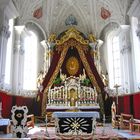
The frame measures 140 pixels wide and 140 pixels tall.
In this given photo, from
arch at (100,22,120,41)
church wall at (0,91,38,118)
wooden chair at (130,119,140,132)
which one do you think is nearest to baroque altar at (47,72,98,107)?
church wall at (0,91,38,118)

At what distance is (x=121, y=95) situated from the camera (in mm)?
14945

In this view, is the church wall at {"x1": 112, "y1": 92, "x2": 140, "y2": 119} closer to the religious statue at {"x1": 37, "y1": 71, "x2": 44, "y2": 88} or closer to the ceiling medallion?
the ceiling medallion

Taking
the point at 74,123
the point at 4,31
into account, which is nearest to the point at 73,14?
the point at 4,31

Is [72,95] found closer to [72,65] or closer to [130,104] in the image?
[72,65]

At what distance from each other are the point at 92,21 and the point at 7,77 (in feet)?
24.1

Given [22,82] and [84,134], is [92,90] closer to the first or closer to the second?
[22,82]

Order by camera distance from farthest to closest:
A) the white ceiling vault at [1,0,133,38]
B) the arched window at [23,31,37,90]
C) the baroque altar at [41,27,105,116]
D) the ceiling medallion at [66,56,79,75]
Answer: the arched window at [23,31,37,90]
the ceiling medallion at [66,56,79,75]
the white ceiling vault at [1,0,133,38]
the baroque altar at [41,27,105,116]

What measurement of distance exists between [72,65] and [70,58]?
53cm

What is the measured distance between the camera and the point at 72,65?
16438 millimetres

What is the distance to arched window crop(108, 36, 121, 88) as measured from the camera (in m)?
16.7

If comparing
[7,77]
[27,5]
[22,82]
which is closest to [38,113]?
[22,82]

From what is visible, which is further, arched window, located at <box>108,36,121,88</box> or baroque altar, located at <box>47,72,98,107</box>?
arched window, located at <box>108,36,121,88</box>

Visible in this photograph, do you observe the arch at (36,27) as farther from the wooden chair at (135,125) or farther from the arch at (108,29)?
the wooden chair at (135,125)

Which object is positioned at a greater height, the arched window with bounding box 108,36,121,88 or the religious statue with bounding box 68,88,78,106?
the arched window with bounding box 108,36,121,88
